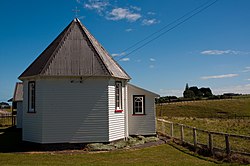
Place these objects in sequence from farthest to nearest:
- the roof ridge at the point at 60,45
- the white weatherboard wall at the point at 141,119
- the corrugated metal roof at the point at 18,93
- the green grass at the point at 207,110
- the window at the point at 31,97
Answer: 1. the green grass at the point at 207,110
2. the corrugated metal roof at the point at 18,93
3. the white weatherboard wall at the point at 141,119
4. the window at the point at 31,97
5. the roof ridge at the point at 60,45

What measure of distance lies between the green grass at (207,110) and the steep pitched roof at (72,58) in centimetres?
3292

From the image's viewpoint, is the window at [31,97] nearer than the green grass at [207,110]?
Yes

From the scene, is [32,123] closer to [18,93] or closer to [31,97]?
[31,97]

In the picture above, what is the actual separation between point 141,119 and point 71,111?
655cm

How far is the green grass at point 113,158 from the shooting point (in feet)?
40.4

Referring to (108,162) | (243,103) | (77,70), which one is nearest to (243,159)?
(108,162)

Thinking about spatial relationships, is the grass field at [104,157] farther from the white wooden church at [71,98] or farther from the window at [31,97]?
the window at [31,97]

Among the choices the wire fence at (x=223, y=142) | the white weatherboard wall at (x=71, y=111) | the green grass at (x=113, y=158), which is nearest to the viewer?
the wire fence at (x=223, y=142)

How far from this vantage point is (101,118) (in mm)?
16578

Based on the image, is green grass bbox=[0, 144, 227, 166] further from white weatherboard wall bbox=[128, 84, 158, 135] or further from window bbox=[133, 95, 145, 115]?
window bbox=[133, 95, 145, 115]

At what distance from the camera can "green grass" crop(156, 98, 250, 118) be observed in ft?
166

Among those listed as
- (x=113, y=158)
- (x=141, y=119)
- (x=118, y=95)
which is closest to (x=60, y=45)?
(x=118, y=95)

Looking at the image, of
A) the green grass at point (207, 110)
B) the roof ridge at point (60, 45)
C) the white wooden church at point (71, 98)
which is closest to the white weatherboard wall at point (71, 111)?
the white wooden church at point (71, 98)

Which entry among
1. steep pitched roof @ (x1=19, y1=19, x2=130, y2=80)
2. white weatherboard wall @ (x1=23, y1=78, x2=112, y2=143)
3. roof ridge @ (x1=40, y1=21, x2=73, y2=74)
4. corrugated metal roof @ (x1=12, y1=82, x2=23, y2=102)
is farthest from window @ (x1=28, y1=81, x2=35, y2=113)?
corrugated metal roof @ (x1=12, y1=82, x2=23, y2=102)
